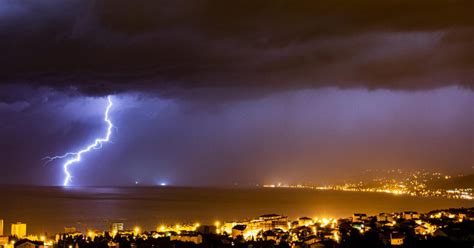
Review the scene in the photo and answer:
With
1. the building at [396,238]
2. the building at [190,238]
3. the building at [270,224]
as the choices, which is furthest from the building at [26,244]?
the building at [396,238]

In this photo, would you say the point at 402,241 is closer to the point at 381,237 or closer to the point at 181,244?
the point at 381,237

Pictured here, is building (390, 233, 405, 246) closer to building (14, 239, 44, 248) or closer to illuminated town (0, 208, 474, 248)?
illuminated town (0, 208, 474, 248)

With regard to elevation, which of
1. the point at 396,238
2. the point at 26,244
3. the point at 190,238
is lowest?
the point at 396,238

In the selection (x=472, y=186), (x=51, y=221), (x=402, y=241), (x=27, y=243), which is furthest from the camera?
(x=472, y=186)

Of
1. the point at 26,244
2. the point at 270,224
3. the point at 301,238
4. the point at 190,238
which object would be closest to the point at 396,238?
the point at 301,238

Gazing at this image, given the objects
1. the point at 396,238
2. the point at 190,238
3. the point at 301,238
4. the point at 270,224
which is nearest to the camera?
the point at 396,238

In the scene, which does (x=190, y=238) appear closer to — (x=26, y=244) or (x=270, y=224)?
(x=26, y=244)

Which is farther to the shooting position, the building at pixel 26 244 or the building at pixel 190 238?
the building at pixel 190 238

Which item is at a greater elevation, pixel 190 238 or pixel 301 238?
A: pixel 190 238

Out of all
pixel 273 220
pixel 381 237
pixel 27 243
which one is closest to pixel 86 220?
pixel 273 220

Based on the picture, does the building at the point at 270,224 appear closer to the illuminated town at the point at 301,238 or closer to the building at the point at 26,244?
the illuminated town at the point at 301,238

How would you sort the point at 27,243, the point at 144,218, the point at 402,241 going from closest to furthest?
the point at 27,243 → the point at 402,241 → the point at 144,218
